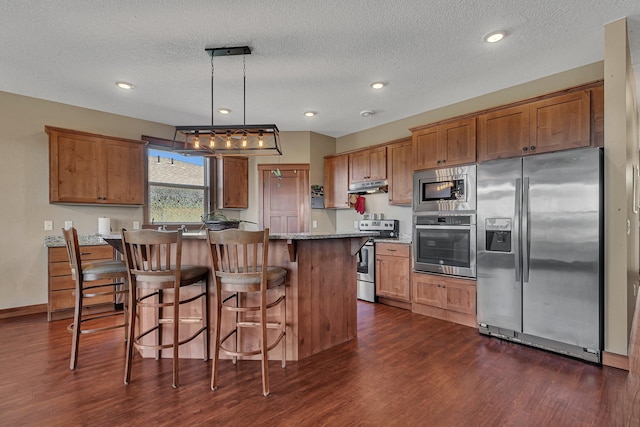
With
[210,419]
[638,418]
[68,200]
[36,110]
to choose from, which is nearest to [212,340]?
[210,419]

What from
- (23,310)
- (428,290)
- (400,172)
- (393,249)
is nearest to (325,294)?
(428,290)

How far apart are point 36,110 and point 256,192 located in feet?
10.3

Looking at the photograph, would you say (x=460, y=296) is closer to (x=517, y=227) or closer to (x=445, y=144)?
(x=517, y=227)

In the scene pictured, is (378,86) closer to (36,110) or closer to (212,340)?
(212,340)

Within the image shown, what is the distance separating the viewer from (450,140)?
3.70 m

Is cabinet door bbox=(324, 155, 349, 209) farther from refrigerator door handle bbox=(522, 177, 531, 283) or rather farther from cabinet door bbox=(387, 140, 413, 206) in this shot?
refrigerator door handle bbox=(522, 177, 531, 283)

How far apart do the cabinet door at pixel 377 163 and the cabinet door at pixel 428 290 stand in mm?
1665

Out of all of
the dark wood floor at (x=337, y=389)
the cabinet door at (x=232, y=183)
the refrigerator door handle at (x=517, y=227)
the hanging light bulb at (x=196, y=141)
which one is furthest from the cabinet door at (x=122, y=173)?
the refrigerator door handle at (x=517, y=227)

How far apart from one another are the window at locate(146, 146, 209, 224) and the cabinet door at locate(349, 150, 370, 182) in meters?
2.60

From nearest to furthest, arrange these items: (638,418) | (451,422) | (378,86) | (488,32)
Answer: (638,418), (451,422), (488,32), (378,86)

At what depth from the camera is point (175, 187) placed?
520 centimetres

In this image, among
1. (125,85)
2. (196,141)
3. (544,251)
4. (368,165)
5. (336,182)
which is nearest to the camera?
(544,251)

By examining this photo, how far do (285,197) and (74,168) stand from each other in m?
3.00

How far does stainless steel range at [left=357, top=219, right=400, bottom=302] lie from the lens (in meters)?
Answer: 4.52
